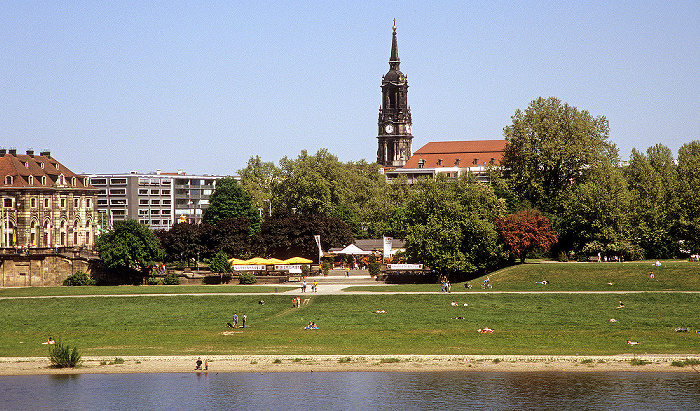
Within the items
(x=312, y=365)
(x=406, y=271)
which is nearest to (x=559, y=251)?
(x=406, y=271)

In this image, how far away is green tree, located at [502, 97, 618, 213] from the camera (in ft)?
346

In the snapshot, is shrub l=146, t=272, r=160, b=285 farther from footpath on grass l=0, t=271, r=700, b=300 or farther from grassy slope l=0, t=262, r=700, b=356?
grassy slope l=0, t=262, r=700, b=356

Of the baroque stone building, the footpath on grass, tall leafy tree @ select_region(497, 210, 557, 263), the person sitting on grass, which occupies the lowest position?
the person sitting on grass

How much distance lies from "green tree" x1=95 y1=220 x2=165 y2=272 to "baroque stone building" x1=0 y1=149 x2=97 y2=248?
15.7 m

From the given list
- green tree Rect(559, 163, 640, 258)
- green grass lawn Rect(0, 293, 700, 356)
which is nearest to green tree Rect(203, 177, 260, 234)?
green tree Rect(559, 163, 640, 258)

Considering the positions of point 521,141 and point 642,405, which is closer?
point 642,405

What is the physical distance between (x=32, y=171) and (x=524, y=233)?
62429mm

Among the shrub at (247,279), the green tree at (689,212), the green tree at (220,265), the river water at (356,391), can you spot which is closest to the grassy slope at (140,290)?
the shrub at (247,279)

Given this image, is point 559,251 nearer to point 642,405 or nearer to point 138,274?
point 138,274

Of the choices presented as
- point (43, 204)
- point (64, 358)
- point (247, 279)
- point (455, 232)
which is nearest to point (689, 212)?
point (455, 232)

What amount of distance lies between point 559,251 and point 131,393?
65.0 m

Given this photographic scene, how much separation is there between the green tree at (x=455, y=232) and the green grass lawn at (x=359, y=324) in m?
12.4

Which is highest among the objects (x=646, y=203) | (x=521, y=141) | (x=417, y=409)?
(x=521, y=141)

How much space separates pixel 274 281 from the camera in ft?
310
